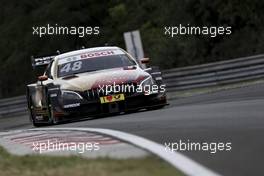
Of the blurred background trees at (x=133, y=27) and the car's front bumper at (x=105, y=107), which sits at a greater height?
the blurred background trees at (x=133, y=27)

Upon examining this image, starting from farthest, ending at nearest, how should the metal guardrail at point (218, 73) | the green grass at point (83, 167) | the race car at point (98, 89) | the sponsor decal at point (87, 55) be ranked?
the metal guardrail at point (218, 73) < the sponsor decal at point (87, 55) < the race car at point (98, 89) < the green grass at point (83, 167)

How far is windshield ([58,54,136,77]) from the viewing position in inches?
656

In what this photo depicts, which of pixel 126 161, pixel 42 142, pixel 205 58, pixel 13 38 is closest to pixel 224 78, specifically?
pixel 205 58

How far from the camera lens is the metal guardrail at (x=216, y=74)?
80.8 feet

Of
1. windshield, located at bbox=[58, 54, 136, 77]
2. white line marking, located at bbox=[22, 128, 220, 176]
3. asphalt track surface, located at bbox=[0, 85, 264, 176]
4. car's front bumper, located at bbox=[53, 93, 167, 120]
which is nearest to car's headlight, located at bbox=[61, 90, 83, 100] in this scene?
car's front bumper, located at bbox=[53, 93, 167, 120]

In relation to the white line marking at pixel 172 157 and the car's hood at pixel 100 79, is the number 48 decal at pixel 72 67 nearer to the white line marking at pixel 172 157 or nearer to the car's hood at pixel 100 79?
the car's hood at pixel 100 79

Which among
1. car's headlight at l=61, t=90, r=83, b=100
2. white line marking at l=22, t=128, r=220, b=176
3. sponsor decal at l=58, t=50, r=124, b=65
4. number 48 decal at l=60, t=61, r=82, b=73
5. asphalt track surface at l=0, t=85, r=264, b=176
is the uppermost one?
sponsor decal at l=58, t=50, r=124, b=65

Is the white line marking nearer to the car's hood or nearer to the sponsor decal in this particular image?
the car's hood

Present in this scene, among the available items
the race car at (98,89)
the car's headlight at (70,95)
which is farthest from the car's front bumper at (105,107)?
the car's headlight at (70,95)

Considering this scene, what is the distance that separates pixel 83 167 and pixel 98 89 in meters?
7.47

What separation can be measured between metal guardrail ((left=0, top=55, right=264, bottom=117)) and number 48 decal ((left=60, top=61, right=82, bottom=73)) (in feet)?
29.3

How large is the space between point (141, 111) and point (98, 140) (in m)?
6.16

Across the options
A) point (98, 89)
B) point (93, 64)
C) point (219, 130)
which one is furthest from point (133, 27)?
point (219, 130)

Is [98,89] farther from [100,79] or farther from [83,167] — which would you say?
[83,167]
